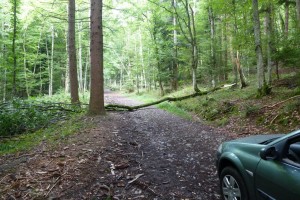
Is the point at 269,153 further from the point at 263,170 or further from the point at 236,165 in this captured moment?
the point at 236,165

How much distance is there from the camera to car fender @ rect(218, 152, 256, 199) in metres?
3.43

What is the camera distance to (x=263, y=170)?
125 inches

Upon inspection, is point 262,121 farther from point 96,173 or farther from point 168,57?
point 168,57

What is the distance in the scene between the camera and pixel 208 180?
5312mm

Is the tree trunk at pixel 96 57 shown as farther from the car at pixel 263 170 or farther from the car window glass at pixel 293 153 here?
the car window glass at pixel 293 153

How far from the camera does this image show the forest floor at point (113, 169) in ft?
15.2

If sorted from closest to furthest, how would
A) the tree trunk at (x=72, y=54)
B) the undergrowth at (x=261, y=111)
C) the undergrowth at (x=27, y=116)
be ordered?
A: the undergrowth at (x=261, y=111) → the undergrowth at (x=27, y=116) → the tree trunk at (x=72, y=54)

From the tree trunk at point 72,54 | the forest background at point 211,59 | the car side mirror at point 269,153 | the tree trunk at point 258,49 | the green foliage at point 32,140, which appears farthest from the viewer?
the tree trunk at point 72,54

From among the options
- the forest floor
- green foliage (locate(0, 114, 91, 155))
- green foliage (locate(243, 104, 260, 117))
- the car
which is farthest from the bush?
the car

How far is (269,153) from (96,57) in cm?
871

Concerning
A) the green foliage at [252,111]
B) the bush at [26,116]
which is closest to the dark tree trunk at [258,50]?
the green foliage at [252,111]

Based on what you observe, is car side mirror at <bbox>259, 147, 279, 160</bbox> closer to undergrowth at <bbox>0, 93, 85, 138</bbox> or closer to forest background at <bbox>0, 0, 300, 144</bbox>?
forest background at <bbox>0, 0, 300, 144</bbox>

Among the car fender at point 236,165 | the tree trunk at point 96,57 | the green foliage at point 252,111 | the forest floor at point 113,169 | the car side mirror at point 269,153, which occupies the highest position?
the tree trunk at point 96,57

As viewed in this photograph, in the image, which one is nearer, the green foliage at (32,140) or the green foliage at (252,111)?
the green foliage at (32,140)
